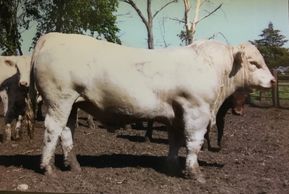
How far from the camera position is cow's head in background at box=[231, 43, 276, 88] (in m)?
3.09

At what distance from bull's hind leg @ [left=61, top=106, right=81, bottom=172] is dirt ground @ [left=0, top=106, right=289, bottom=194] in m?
0.06

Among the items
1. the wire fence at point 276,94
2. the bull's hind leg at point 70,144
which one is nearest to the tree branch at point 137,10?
the bull's hind leg at point 70,144

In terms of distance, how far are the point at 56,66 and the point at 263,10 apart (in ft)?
3.92

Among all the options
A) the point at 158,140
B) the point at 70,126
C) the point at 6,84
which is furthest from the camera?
the point at 6,84

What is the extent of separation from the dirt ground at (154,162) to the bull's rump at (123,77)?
38cm

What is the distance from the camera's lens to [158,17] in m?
3.26

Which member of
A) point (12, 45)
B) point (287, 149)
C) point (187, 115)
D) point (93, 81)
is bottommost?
point (287, 149)

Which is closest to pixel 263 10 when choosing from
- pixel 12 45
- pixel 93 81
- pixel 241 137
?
pixel 241 137

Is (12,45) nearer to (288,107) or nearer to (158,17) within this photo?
(158,17)

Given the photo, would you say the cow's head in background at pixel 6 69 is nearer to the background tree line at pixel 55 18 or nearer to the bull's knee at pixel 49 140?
the background tree line at pixel 55 18

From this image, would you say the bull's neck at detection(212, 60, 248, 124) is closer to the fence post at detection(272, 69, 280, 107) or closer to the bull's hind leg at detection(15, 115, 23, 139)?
the fence post at detection(272, 69, 280, 107)

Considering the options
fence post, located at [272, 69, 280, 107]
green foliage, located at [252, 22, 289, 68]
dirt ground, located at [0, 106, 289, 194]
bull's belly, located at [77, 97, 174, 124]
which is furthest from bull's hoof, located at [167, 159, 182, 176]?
green foliage, located at [252, 22, 289, 68]

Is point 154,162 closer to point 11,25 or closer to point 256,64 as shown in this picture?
point 256,64

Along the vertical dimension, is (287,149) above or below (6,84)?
below
